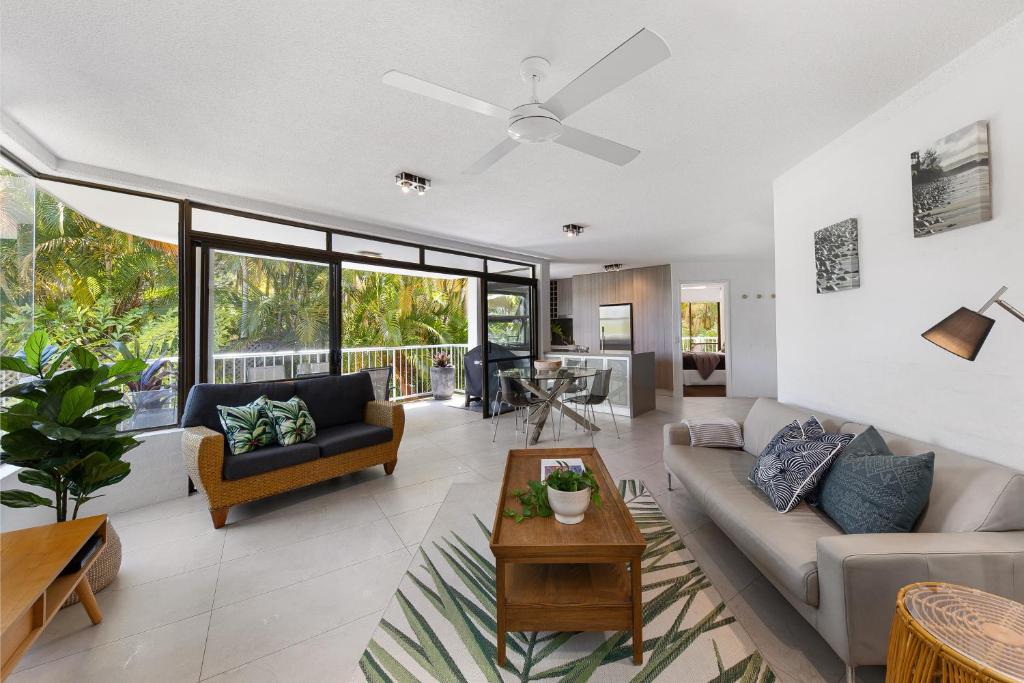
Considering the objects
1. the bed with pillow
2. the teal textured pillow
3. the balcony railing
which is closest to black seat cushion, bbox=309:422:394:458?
the balcony railing

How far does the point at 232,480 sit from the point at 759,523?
10.1 ft

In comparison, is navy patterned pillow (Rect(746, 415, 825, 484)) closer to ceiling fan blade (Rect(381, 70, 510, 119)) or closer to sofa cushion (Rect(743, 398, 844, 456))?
sofa cushion (Rect(743, 398, 844, 456))

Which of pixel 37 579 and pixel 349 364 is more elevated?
pixel 349 364

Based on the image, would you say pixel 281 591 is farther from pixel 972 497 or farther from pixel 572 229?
pixel 572 229

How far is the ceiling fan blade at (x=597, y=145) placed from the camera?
1880mm

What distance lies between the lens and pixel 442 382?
7355mm

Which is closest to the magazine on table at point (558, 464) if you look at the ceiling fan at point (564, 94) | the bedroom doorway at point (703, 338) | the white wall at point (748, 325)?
the ceiling fan at point (564, 94)

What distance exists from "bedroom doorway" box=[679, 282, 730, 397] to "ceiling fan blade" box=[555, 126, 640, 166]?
708cm

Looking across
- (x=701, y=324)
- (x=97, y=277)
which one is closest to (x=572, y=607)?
(x=97, y=277)

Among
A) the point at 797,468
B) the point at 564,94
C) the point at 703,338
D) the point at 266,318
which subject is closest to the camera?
the point at 564,94

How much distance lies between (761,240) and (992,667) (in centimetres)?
567

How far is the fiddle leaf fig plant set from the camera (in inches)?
68.1

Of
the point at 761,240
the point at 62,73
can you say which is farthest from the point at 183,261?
the point at 761,240

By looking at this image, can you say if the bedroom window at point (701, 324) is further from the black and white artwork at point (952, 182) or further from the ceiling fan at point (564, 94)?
the ceiling fan at point (564, 94)
